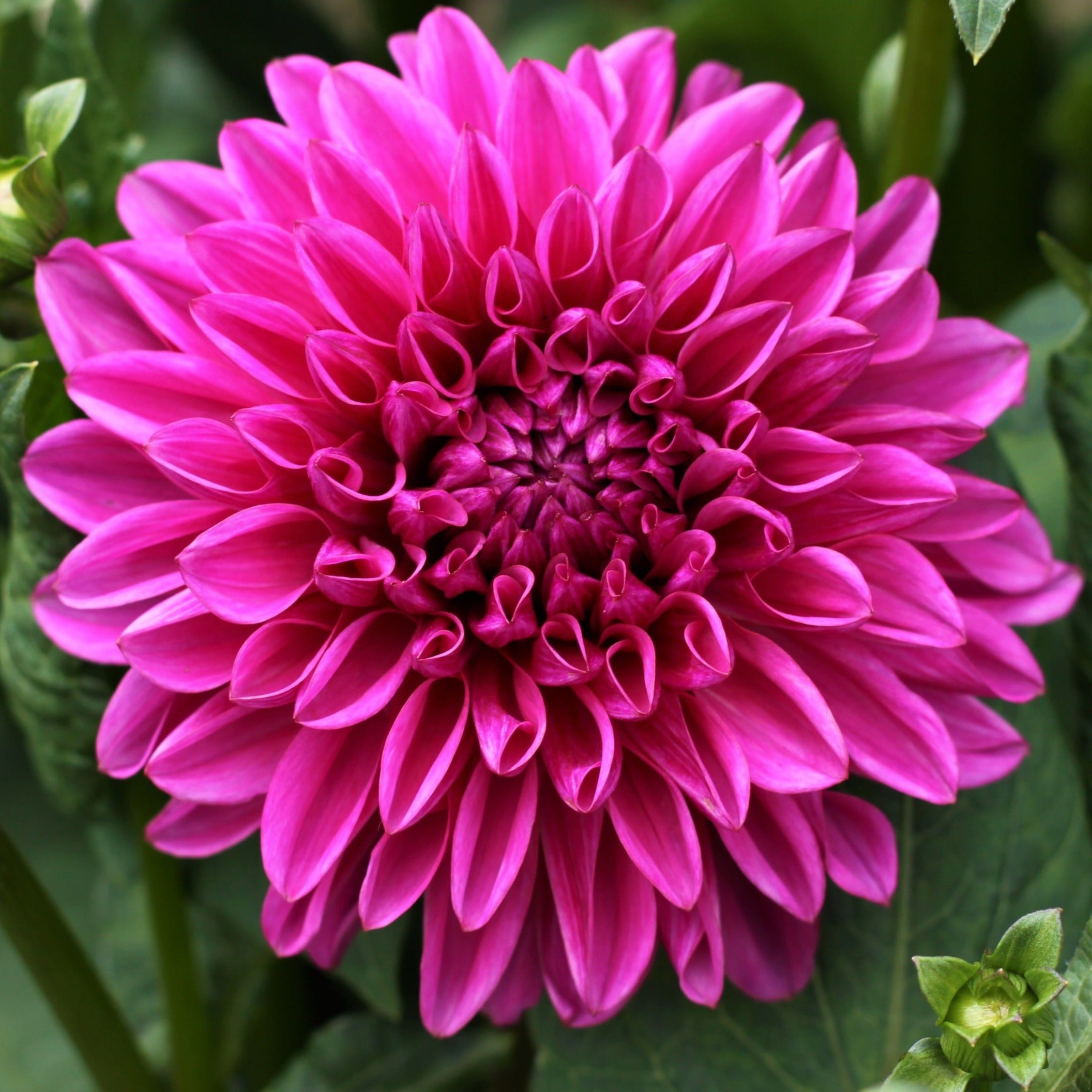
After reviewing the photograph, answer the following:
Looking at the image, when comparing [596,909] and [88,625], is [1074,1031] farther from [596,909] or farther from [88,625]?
[88,625]

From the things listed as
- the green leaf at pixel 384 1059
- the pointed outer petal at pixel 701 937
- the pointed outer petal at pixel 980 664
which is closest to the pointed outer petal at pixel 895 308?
the pointed outer petal at pixel 980 664

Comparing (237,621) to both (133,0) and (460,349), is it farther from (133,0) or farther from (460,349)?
(133,0)

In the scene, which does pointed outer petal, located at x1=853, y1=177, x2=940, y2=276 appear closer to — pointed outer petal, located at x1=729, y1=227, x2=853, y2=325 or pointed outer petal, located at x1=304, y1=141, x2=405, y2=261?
pointed outer petal, located at x1=729, y1=227, x2=853, y2=325

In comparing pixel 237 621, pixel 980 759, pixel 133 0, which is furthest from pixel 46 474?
pixel 133 0

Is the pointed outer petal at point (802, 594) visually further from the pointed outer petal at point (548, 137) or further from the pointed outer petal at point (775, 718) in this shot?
the pointed outer petal at point (548, 137)

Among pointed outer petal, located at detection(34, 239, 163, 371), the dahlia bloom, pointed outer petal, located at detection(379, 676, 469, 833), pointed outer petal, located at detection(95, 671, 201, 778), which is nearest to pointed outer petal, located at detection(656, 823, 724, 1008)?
the dahlia bloom

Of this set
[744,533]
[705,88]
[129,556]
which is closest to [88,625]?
[129,556]

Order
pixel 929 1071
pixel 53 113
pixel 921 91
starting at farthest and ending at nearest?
pixel 921 91 < pixel 53 113 < pixel 929 1071
